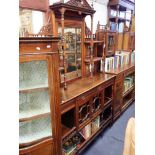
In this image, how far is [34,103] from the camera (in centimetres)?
160

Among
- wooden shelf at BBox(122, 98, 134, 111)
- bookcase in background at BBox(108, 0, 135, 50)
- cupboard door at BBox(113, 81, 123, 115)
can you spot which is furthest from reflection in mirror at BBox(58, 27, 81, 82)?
wooden shelf at BBox(122, 98, 134, 111)

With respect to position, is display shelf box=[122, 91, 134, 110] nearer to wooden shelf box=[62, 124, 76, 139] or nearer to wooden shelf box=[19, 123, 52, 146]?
wooden shelf box=[62, 124, 76, 139]

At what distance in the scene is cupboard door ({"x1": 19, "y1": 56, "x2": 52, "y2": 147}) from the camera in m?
1.46

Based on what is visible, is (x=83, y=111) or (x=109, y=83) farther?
(x=109, y=83)

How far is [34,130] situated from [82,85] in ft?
2.95

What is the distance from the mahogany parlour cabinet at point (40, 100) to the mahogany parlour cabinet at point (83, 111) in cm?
20

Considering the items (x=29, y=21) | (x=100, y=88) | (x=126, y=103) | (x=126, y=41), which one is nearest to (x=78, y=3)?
(x=29, y=21)

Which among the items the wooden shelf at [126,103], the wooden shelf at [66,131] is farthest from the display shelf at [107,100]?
the wooden shelf at [66,131]

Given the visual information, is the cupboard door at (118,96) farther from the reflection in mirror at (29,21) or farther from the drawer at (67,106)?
the reflection in mirror at (29,21)

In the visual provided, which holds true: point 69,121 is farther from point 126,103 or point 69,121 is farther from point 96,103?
point 126,103

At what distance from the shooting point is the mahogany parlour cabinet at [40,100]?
139 cm
